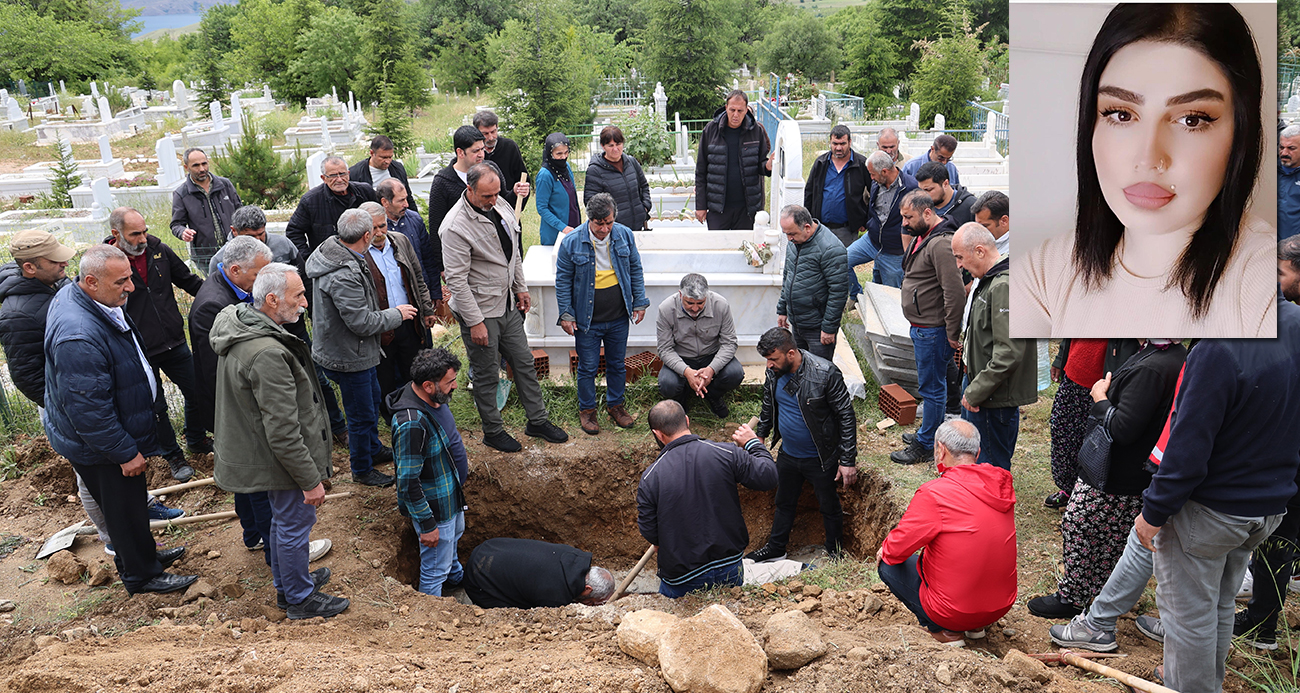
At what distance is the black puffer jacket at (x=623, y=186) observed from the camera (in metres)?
7.22

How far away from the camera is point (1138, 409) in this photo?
3.07 m

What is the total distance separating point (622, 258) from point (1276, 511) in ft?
12.7

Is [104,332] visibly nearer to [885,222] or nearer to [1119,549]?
[1119,549]

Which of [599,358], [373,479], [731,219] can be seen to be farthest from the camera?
[731,219]

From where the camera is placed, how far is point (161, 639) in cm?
354

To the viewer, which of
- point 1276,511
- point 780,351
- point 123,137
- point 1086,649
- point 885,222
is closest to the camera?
point 1276,511

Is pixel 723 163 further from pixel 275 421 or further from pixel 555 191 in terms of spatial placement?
pixel 275 421

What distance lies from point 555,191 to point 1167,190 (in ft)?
17.0

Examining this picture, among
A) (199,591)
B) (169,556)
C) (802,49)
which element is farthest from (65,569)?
(802,49)

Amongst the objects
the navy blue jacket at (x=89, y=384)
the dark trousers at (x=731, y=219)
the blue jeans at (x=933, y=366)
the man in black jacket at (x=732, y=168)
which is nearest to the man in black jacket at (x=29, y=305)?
the navy blue jacket at (x=89, y=384)

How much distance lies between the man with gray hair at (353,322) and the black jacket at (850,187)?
3874 millimetres

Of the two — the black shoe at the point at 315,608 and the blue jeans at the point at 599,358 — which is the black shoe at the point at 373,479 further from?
the blue jeans at the point at 599,358

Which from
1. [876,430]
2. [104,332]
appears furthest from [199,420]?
[876,430]

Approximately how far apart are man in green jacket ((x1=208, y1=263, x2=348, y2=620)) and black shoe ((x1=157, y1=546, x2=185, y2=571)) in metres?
0.91
